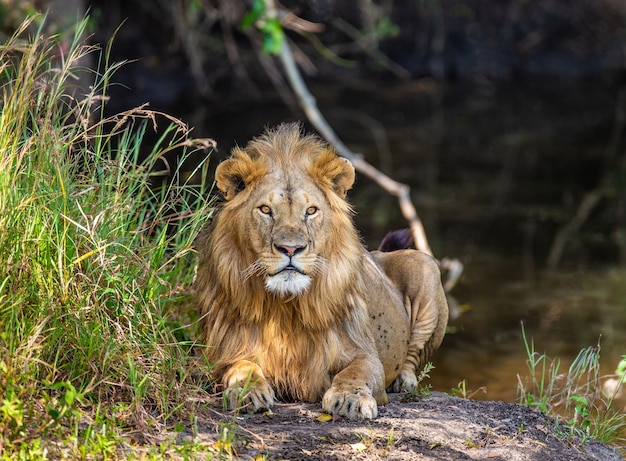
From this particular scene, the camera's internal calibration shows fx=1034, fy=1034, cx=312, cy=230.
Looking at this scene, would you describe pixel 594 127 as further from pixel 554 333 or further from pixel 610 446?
pixel 610 446

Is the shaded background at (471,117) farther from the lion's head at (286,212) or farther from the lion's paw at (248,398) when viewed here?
the lion's paw at (248,398)

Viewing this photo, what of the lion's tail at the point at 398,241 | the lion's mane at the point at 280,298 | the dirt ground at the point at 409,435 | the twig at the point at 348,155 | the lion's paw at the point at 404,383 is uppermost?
the twig at the point at 348,155

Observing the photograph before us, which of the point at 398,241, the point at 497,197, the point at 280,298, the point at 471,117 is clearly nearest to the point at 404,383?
the point at 398,241

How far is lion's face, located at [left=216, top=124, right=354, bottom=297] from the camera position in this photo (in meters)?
4.48

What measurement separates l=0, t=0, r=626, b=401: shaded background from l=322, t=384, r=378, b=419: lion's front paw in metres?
1.92

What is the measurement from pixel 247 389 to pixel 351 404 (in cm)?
46

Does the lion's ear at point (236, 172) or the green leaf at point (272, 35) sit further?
the green leaf at point (272, 35)

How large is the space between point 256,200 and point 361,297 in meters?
0.73

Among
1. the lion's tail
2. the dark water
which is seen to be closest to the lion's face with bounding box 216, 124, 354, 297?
the lion's tail

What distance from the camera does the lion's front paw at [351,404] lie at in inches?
177

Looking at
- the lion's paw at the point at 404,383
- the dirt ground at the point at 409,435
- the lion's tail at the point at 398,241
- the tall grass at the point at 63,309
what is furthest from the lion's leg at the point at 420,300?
the tall grass at the point at 63,309

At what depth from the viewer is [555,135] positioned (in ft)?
53.8

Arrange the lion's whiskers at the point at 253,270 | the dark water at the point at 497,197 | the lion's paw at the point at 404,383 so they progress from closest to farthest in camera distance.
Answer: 1. the lion's whiskers at the point at 253,270
2. the lion's paw at the point at 404,383
3. the dark water at the point at 497,197

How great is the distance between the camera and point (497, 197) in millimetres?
12828
